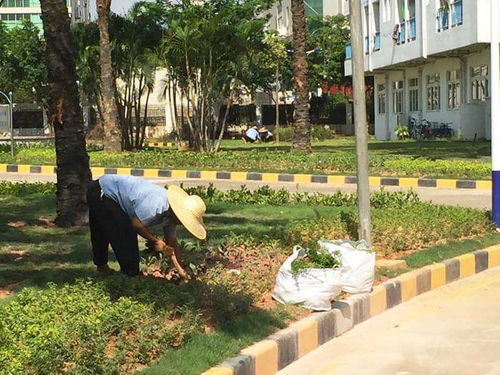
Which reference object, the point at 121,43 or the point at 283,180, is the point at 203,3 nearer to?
the point at 121,43

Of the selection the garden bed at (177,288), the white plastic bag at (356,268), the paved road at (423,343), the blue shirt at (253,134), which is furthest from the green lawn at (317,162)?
the blue shirt at (253,134)

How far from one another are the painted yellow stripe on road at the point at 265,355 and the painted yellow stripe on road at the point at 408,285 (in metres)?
2.39

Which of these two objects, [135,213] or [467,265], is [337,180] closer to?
[467,265]

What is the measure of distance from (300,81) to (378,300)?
15.9m

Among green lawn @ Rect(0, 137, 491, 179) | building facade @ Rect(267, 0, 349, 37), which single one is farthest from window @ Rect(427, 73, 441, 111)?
building facade @ Rect(267, 0, 349, 37)

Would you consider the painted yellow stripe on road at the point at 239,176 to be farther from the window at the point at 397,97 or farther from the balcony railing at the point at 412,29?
the window at the point at 397,97

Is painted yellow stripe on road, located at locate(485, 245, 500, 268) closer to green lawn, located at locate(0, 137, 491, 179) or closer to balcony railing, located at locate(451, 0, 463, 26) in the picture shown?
green lawn, located at locate(0, 137, 491, 179)

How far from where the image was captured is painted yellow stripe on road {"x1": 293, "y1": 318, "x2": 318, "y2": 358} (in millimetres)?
5902

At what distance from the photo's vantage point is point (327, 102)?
5322 centimetres

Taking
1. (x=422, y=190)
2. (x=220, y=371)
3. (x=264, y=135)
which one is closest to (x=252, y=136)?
(x=264, y=135)

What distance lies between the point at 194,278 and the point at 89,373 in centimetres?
217

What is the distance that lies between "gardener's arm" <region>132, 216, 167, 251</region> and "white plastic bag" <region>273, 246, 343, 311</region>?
3.21 ft

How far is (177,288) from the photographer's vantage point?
6.15 meters

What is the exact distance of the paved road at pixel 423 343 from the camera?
5547 millimetres
